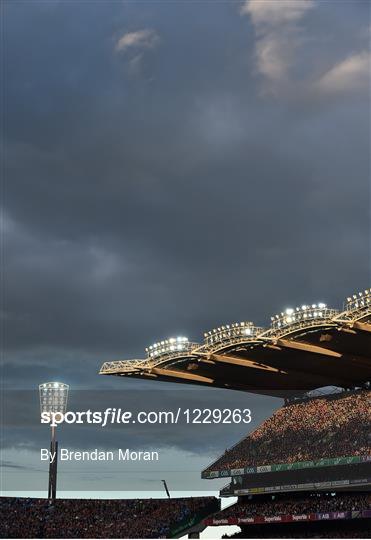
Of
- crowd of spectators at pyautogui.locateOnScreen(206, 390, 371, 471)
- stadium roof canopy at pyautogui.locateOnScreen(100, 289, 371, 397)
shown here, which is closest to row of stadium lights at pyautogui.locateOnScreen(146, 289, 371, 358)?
stadium roof canopy at pyautogui.locateOnScreen(100, 289, 371, 397)

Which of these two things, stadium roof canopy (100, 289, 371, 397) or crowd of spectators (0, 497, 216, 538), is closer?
stadium roof canopy (100, 289, 371, 397)

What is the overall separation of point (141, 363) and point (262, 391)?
14511mm

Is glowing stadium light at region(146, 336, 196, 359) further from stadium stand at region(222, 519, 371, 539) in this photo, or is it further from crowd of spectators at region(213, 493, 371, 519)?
stadium stand at region(222, 519, 371, 539)

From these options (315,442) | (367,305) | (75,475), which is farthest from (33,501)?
(367,305)

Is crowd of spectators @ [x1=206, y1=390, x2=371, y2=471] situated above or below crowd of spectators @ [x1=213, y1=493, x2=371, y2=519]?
above

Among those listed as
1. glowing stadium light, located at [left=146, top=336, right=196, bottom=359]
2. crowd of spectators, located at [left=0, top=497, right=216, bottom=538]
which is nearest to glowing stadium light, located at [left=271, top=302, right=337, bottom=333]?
glowing stadium light, located at [left=146, top=336, right=196, bottom=359]

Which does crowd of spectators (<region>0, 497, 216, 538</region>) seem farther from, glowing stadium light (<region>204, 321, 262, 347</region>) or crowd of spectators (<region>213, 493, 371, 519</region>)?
glowing stadium light (<region>204, 321, 262, 347</region>)

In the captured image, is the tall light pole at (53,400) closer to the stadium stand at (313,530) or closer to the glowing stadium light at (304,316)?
the stadium stand at (313,530)

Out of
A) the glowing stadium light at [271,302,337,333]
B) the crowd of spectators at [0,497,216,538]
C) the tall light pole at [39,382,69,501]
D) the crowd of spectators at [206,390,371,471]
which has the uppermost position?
the glowing stadium light at [271,302,337,333]

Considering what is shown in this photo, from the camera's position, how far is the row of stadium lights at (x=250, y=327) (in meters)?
53.7

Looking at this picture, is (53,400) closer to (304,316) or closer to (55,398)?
(55,398)

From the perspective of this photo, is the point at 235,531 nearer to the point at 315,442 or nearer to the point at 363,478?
the point at 315,442

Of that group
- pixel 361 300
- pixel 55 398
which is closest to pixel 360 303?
pixel 361 300

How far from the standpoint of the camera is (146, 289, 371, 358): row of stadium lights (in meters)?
53.7
